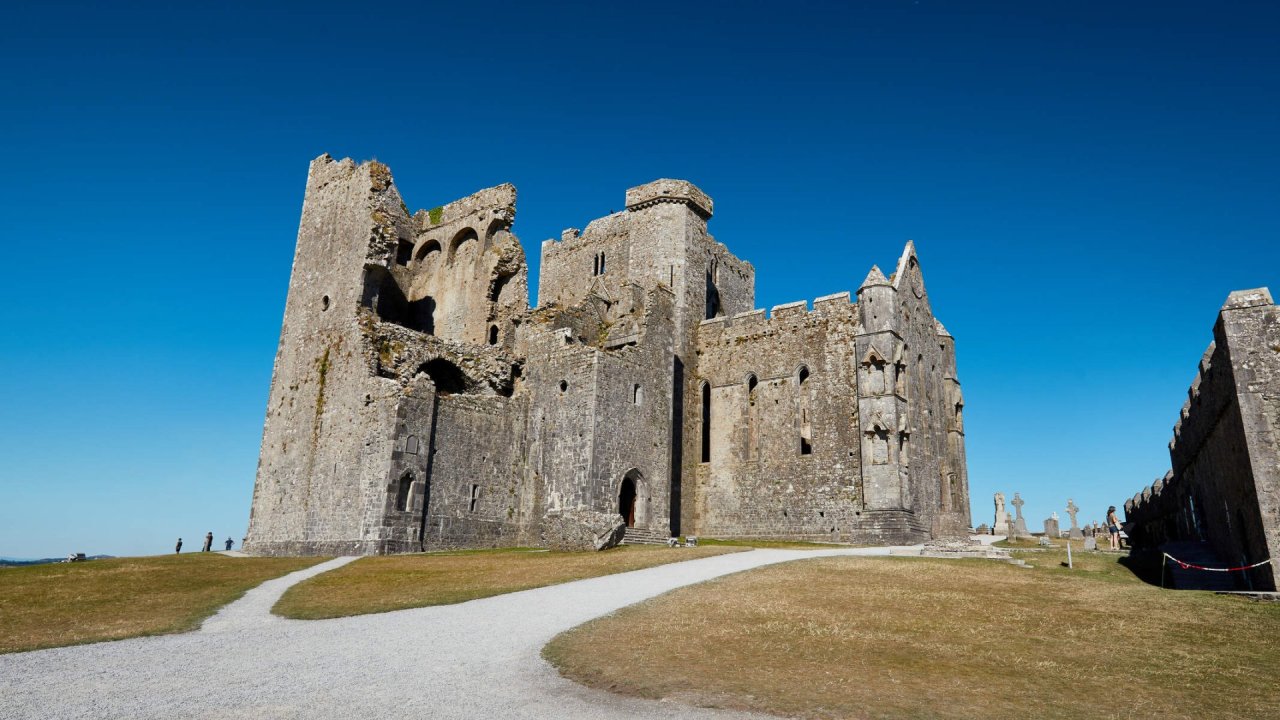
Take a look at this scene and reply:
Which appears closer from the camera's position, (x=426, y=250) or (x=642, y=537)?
(x=642, y=537)

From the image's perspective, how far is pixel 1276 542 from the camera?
12.7 metres

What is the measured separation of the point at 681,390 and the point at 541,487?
8147mm

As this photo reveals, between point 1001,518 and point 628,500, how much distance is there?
19.9 metres

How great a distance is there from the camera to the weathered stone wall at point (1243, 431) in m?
13.0

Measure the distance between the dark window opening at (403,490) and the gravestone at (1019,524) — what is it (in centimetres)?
2860

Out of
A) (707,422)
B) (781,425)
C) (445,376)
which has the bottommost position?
(781,425)

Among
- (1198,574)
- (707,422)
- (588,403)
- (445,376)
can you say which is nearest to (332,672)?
(1198,574)

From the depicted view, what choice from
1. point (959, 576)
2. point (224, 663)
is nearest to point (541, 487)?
point (959, 576)

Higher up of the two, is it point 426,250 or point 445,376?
point 426,250

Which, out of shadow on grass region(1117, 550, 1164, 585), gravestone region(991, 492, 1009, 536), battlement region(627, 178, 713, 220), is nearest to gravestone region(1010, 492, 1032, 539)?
gravestone region(991, 492, 1009, 536)

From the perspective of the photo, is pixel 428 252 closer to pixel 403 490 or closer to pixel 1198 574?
pixel 403 490

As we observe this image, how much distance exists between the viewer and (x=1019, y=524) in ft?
129

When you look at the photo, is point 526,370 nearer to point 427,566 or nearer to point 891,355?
point 427,566

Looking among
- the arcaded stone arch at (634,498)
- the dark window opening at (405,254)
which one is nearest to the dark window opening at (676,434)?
the arcaded stone arch at (634,498)
